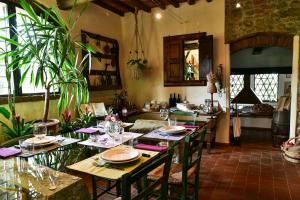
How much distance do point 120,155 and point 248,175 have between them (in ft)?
8.22

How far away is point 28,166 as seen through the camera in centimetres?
142

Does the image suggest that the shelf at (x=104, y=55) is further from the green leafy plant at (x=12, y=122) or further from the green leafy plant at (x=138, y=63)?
the green leafy plant at (x=12, y=122)

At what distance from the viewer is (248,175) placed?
327 centimetres

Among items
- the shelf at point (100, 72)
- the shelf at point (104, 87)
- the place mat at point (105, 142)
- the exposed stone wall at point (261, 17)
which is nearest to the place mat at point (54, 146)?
the place mat at point (105, 142)

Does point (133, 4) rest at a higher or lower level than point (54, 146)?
higher

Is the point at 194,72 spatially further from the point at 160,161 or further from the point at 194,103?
the point at 160,161

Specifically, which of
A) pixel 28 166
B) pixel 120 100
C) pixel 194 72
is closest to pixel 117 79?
pixel 120 100

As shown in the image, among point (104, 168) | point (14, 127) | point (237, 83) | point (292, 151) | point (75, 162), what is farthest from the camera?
point (237, 83)

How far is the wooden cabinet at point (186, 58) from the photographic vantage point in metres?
4.57

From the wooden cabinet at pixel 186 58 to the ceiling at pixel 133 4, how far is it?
2.30ft

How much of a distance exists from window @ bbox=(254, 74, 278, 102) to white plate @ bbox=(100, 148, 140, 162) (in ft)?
22.1

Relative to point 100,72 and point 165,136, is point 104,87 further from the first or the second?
point 165,136

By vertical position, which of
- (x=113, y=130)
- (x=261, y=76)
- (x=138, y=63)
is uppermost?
(x=138, y=63)

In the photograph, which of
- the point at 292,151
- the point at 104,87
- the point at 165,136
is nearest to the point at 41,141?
the point at 165,136
